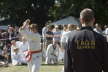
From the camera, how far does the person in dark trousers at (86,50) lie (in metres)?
5.42

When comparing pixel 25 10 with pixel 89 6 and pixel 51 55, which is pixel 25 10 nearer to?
pixel 89 6

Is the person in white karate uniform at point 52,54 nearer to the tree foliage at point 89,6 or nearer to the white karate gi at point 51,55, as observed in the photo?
the white karate gi at point 51,55

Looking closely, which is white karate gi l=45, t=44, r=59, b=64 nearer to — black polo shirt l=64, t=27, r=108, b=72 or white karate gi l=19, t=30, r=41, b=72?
white karate gi l=19, t=30, r=41, b=72

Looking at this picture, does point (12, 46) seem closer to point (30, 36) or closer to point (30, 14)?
point (30, 36)

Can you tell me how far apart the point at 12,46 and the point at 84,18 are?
14049mm

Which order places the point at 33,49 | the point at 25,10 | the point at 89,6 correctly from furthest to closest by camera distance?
the point at 25,10, the point at 89,6, the point at 33,49

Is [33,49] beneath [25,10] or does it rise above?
beneath

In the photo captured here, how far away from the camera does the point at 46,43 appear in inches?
819

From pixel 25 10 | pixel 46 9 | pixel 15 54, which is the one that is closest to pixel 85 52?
pixel 15 54

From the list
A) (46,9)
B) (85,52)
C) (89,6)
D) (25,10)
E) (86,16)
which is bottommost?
(85,52)

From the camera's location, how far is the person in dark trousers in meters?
5.42

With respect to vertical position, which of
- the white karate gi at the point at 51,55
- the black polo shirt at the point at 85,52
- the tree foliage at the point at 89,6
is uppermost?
the tree foliage at the point at 89,6

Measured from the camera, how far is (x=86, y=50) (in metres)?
5.46

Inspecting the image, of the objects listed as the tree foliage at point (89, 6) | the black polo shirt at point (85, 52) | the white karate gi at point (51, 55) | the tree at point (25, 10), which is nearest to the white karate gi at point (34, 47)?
the black polo shirt at point (85, 52)
